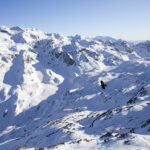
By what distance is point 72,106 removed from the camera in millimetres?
98625

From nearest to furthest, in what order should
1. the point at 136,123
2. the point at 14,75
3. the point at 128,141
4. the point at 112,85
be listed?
1. the point at 128,141
2. the point at 136,123
3. the point at 112,85
4. the point at 14,75

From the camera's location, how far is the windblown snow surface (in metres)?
22.4

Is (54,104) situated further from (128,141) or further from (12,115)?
(128,141)

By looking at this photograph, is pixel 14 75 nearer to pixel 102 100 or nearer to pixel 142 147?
pixel 102 100

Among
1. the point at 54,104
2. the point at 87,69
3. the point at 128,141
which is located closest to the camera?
the point at 128,141

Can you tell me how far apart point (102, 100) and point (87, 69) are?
113 meters

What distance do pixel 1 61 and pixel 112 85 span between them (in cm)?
14035

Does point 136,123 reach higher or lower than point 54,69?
lower

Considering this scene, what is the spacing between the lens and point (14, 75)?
178000 millimetres

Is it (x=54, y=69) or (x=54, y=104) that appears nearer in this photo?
(x=54, y=104)

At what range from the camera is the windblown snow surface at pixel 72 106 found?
22.4 meters

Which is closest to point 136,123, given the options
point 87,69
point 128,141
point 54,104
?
point 128,141

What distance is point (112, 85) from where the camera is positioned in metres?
111

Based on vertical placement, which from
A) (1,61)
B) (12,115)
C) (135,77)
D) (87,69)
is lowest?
(12,115)
